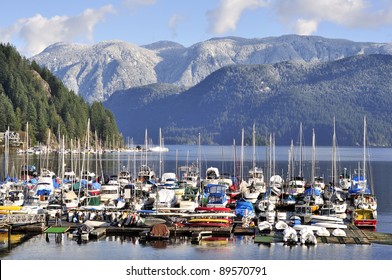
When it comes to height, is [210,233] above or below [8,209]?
below

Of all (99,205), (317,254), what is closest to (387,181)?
(99,205)

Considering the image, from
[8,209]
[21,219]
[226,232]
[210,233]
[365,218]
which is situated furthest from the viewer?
[365,218]

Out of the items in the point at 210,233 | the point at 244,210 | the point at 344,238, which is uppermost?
the point at 244,210

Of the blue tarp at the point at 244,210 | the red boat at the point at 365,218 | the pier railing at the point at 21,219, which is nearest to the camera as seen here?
the pier railing at the point at 21,219

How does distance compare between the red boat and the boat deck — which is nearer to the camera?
the boat deck

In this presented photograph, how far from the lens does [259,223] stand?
66188 mm

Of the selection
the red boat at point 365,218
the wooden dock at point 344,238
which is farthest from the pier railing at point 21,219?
the red boat at point 365,218

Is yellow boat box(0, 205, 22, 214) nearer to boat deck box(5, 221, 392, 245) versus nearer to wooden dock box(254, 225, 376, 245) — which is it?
boat deck box(5, 221, 392, 245)

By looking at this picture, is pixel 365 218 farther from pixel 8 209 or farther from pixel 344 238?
pixel 8 209

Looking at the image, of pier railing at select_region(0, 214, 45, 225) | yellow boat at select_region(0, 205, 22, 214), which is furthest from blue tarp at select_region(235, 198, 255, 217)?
yellow boat at select_region(0, 205, 22, 214)

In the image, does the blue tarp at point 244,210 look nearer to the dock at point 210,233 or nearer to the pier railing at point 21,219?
the dock at point 210,233

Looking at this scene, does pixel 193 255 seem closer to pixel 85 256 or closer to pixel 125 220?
pixel 85 256

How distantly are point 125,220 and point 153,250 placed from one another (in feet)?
29.8

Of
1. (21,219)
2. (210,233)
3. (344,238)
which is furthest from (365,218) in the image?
(21,219)
